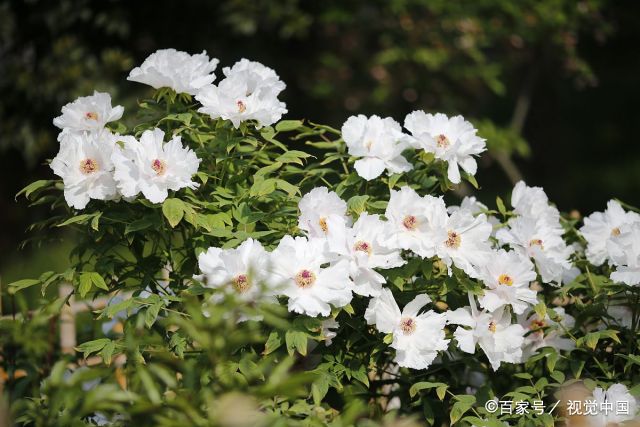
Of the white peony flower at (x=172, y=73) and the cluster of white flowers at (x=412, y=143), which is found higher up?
the white peony flower at (x=172, y=73)

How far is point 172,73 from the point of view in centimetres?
176

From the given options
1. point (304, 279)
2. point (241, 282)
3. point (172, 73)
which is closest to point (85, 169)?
point (172, 73)

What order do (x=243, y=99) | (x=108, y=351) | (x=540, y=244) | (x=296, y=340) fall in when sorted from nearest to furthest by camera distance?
(x=296, y=340)
(x=108, y=351)
(x=243, y=99)
(x=540, y=244)

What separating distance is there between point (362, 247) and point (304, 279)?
15 cm

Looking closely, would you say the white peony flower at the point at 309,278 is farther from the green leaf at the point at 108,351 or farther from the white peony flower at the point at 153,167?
the green leaf at the point at 108,351

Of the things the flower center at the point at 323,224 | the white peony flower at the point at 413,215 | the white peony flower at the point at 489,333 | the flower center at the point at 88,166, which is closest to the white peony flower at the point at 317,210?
the flower center at the point at 323,224

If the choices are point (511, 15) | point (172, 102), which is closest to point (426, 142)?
point (172, 102)

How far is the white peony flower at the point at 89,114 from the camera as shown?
5.86 feet

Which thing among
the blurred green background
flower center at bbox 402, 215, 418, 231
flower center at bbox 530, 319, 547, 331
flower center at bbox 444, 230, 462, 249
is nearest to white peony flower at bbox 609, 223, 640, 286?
flower center at bbox 530, 319, 547, 331

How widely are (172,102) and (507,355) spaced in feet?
3.16

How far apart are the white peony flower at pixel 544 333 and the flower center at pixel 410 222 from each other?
0.42 meters

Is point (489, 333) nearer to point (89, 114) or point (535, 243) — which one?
point (535, 243)

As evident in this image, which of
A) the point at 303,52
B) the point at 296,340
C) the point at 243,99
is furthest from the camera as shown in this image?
the point at 303,52

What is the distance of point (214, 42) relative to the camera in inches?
212
